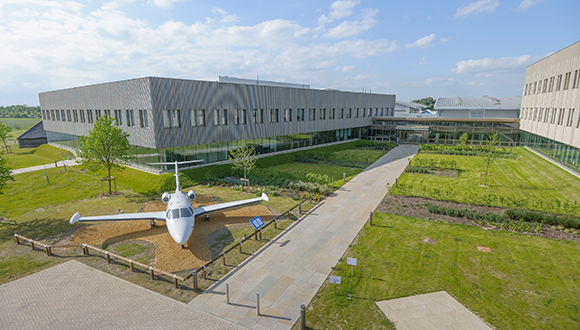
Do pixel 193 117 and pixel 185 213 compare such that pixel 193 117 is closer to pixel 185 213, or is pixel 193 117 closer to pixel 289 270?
pixel 185 213

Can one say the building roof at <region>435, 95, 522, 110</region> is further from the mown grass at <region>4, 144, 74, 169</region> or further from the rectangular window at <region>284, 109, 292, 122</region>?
the mown grass at <region>4, 144, 74, 169</region>

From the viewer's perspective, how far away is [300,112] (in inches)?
1823

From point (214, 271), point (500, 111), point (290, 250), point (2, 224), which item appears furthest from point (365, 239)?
point (500, 111)

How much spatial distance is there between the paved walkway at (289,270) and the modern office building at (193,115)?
17.5 metres

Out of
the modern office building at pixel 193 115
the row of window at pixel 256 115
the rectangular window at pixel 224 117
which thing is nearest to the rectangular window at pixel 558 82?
the modern office building at pixel 193 115

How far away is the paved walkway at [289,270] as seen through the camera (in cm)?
1150

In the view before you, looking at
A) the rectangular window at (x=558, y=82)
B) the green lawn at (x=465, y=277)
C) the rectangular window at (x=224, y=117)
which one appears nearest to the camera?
the green lawn at (x=465, y=277)

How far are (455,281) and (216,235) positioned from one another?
13.8 metres

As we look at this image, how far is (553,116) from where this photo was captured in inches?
1331

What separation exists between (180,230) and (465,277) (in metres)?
15.2

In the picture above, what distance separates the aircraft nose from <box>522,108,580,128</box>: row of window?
35723 millimetres

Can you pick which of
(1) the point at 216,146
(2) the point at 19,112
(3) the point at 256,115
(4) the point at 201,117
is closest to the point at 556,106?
(3) the point at 256,115

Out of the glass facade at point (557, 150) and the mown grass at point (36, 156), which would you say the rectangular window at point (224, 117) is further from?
the glass facade at point (557, 150)

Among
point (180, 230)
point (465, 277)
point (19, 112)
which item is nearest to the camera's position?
point (465, 277)
